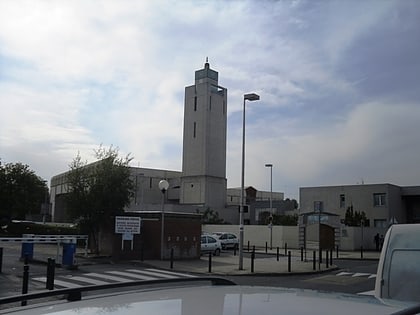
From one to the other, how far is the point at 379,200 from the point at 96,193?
4367cm

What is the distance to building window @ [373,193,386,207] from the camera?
61125mm

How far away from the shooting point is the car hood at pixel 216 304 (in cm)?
255

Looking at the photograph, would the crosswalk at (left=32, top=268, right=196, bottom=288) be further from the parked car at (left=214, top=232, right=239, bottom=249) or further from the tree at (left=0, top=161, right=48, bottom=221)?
the tree at (left=0, top=161, right=48, bottom=221)

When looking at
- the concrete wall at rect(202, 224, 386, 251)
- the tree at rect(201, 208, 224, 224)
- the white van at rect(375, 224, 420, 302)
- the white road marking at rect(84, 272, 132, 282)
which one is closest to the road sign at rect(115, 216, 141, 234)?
the white road marking at rect(84, 272, 132, 282)

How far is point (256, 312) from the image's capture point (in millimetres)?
2533

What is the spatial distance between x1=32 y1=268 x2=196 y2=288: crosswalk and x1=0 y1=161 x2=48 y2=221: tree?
3814cm

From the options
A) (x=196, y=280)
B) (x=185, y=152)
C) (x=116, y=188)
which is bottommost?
(x=196, y=280)

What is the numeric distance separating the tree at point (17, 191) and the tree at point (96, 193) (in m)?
29.3

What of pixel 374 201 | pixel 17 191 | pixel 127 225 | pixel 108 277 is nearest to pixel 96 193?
pixel 127 225

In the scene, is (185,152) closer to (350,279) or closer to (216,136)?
(216,136)

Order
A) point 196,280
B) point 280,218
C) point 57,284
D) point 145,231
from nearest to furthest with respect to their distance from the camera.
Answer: point 196,280, point 57,284, point 145,231, point 280,218

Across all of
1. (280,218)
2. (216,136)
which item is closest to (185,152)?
(216,136)

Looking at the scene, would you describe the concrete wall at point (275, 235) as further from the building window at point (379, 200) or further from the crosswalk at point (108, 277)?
the crosswalk at point (108, 277)

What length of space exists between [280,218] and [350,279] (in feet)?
151
